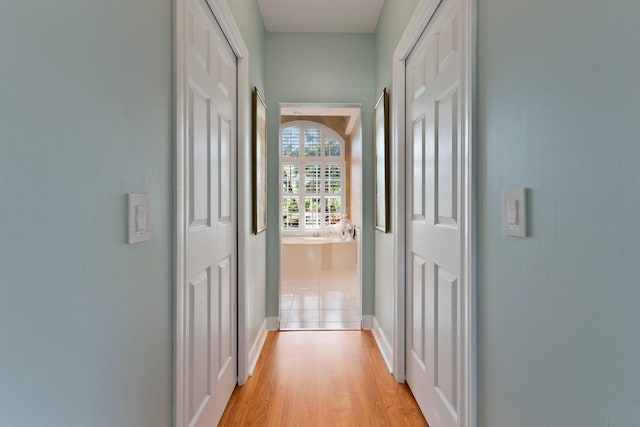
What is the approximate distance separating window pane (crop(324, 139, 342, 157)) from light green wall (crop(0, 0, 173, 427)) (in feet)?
20.0

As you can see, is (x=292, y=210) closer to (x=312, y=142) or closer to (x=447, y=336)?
(x=312, y=142)

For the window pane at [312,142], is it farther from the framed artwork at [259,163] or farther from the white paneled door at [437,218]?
the white paneled door at [437,218]

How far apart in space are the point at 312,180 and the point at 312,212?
663mm

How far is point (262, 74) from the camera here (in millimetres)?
2902

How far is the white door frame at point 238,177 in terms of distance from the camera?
1.18 metres

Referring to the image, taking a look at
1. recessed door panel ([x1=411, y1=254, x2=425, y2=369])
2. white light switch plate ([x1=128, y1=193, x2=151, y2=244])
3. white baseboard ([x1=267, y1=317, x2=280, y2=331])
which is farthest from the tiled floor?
white light switch plate ([x1=128, y1=193, x2=151, y2=244])

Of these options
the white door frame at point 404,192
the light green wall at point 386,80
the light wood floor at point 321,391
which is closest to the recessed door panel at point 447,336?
the white door frame at point 404,192

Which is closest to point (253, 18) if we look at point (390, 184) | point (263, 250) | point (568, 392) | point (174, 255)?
point (390, 184)

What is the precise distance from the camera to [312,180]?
23.5 feet

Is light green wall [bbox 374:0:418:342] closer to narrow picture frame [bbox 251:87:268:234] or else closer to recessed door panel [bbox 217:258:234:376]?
narrow picture frame [bbox 251:87:268:234]

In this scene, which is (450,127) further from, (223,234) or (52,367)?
(52,367)

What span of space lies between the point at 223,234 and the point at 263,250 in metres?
1.13

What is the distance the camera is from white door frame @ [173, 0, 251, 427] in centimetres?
118

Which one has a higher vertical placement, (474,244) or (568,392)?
(474,244)
